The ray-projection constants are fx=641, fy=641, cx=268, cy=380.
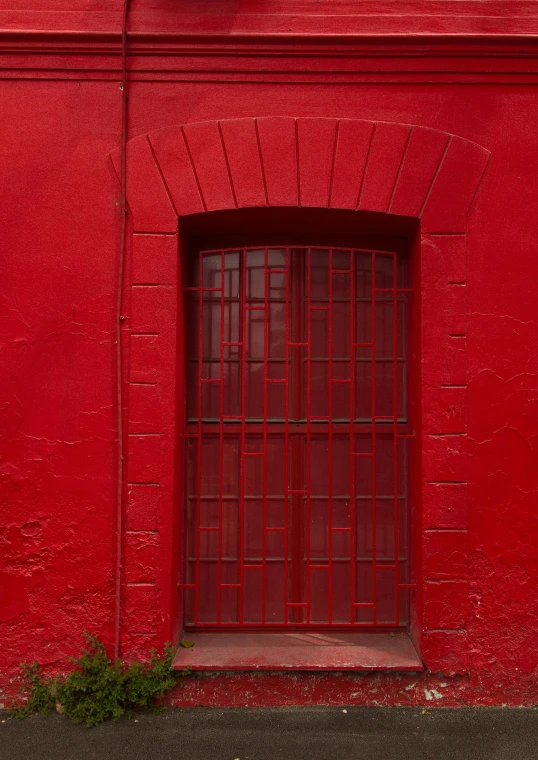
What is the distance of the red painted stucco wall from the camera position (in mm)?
3391

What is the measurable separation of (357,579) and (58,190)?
273cm

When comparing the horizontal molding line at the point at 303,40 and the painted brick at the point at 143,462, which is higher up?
the horizontal molding line at the point at 303,40

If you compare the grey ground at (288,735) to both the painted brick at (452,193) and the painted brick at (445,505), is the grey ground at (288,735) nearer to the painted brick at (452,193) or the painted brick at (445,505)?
the painted brick at (445,505)

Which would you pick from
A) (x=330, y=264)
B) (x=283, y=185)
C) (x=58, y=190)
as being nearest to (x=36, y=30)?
(x=58, y=190)

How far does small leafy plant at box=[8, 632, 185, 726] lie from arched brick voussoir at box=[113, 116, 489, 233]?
7.47 ft

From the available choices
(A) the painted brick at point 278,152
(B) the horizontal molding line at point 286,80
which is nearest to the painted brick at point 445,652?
(A) the painted brick at point 278,152

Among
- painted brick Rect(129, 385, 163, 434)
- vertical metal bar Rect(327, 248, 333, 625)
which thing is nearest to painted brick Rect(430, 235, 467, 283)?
vertical metal bar Rect(327, 248, 333, 625)

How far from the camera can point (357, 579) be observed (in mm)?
3650

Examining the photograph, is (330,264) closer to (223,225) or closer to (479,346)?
(223,225)

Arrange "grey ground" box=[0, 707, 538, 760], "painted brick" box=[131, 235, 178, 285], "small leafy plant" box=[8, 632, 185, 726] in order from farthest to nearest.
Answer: "painted brick" box=[131, 235, 178, 285], "small leafy plant" box=[8, 632, 185, 726], "grey ground" box=[0, 707, 538, 760]

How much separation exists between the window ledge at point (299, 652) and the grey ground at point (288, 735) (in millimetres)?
237

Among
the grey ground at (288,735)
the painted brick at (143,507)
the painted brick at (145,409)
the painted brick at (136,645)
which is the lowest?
the grey ground at (288,735)

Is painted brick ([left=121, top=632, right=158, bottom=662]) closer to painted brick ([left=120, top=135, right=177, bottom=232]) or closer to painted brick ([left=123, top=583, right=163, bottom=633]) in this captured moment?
painted brick ([left=123, top=583, right=163, bottom=633])

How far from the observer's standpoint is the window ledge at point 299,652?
3328 mm
